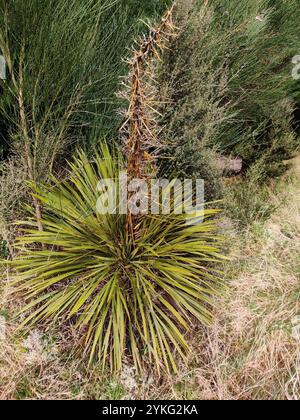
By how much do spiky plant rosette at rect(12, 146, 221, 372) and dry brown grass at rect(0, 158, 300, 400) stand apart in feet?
0.45

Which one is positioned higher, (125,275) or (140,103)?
(140,103)

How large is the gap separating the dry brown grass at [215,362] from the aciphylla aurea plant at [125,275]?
4.8 inches

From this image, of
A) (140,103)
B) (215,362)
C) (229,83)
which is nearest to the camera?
(140,103)

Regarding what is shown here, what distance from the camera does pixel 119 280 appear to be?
310 centimetres

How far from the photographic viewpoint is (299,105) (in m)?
6.21

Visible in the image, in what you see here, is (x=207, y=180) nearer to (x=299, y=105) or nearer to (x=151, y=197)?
(x=151, y=197)

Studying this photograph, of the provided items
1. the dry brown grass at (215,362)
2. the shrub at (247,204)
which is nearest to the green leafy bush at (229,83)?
the shrub at (247,204)

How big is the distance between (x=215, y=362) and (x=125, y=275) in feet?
2.94

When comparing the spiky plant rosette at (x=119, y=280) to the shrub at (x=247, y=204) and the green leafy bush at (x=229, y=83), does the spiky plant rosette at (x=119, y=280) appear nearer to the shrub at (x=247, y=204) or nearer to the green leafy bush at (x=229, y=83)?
the green leafy bush at (x=229, y=83)

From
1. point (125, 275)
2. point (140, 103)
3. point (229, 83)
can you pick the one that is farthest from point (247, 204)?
point (140, 103)

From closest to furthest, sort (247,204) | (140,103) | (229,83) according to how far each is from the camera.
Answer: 1. (140,103)
2. (247,204)
3. (229,83)

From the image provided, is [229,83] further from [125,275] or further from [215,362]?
[215,362]

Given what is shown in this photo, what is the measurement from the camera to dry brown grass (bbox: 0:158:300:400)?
292cm

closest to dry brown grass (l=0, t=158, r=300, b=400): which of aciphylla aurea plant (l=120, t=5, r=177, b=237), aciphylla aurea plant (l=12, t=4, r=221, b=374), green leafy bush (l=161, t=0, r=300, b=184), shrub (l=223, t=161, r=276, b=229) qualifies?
aciphylla aurea plant (l=12, t=4, r=221, b=374)
